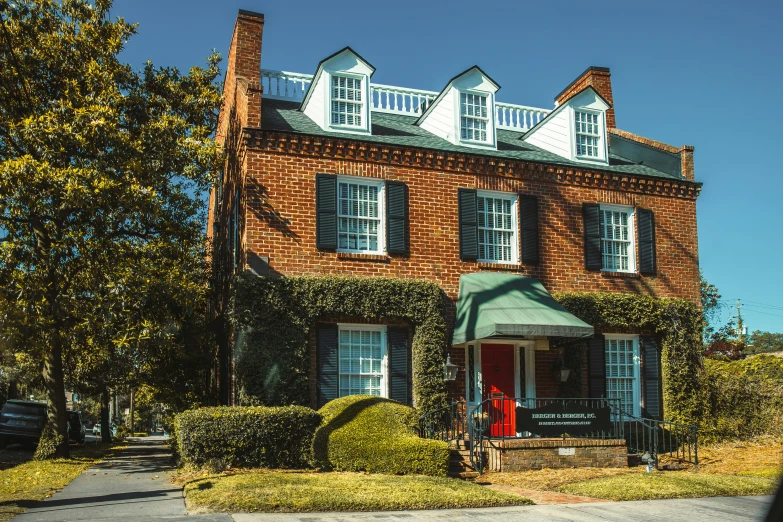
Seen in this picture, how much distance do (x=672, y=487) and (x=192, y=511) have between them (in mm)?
7844

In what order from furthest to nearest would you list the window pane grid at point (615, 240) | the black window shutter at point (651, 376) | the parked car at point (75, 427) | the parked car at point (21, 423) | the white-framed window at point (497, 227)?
the parked car at point (75, 427) < the parked car at point (21, 423) < the window pane grid at point (615, 240) < the black window shutter at point (651, 376) < the white-framed window at point (497, 227)

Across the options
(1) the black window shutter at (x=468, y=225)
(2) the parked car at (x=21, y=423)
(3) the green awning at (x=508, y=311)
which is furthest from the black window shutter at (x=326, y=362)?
(2) the parked car at (x=21, y=423)

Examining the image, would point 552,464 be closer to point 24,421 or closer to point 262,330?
point 262,330

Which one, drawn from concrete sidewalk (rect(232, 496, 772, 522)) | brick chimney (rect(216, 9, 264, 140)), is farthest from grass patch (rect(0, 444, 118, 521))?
brick chimney (rect(216, 9, 264, 140))

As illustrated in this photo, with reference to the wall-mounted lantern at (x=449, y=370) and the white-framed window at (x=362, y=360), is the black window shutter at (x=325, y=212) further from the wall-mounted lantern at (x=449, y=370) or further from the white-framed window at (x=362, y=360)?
the wall-mounted lantern at (x=449, y=370)

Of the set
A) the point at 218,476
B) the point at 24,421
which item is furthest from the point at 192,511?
the point at 24,421

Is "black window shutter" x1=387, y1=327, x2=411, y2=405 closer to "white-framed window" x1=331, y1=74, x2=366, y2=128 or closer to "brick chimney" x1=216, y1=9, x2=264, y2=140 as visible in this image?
"white-framed window" x1=331, y1=74, x2=366, y2=128

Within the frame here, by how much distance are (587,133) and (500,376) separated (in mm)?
7764

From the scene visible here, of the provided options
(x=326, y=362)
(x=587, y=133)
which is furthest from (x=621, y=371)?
(x=326, y=362)

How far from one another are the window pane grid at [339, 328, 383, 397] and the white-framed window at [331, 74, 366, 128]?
5.49 meters

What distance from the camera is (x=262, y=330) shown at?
57.5 feet

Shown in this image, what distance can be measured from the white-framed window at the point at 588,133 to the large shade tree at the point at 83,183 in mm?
10394

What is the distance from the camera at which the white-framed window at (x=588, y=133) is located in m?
22.2

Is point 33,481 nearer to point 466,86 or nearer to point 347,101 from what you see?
point 347,101
